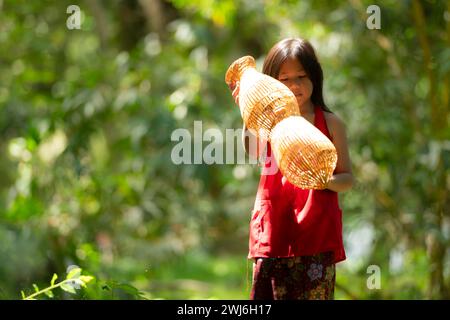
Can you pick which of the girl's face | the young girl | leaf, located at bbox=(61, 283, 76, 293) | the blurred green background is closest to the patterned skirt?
the young girl

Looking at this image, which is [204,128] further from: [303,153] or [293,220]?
[303,153]

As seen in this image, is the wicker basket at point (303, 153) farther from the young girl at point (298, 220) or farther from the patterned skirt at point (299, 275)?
the patterned skirt at point (299, 275)

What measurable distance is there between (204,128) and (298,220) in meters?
2.25

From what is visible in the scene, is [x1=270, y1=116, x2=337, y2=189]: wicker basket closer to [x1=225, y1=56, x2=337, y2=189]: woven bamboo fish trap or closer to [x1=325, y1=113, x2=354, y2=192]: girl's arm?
[x1=225, y1=56, x2=337, y2=189]: woven bamboo fish trap

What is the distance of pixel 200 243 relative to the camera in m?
5.49

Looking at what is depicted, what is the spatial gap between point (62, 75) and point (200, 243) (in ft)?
6.45

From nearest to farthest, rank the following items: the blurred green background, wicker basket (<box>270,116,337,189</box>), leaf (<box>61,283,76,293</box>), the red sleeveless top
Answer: wicker basket (<box>270,116,337,189</box>)
the red sleeveless top
leaf (<box>61,283,76,293</box>)
the blurred green background

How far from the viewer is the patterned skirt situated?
1984 millimetres

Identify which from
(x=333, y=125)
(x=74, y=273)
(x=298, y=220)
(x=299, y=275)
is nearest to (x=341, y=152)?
(x=333, y=125)

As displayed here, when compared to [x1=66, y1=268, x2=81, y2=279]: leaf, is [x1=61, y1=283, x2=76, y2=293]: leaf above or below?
below

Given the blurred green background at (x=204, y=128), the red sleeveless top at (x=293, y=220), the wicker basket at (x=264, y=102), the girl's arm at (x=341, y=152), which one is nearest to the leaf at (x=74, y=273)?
the red sleeveless top at (x=293, y=220)

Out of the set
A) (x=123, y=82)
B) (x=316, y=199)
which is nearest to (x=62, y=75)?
(x=123, y=82)
